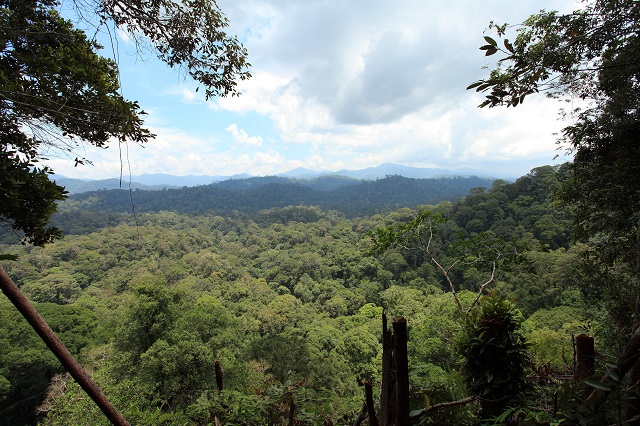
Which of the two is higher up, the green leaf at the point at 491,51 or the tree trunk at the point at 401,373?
the green leaf at the point at 491,51

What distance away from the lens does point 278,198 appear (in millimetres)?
132625

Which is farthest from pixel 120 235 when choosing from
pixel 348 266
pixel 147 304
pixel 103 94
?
pixel 103 94

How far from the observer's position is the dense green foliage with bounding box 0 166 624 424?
8.37 ft

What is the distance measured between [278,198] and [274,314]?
11000cm

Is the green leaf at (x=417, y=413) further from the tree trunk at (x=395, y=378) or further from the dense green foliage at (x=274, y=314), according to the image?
the dense green foliage at (x=274, y=314)

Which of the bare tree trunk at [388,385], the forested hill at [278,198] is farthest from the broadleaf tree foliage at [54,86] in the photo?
the forested hill at [278,198]

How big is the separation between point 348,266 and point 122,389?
36.7 metres

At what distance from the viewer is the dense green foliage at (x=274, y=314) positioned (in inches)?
100

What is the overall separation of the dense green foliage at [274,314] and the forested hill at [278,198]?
5261cm

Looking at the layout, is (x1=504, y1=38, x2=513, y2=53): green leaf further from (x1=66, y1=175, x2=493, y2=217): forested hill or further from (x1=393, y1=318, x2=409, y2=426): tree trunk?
(x1=66, y1=175, x2=493, y2=217): forested hill

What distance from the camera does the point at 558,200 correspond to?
5051 millimetres

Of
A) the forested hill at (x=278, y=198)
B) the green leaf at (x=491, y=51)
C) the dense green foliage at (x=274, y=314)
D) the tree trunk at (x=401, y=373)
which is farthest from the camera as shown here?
the forested hill at (x=278, y=198)

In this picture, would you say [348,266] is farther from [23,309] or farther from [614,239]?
[23,309]

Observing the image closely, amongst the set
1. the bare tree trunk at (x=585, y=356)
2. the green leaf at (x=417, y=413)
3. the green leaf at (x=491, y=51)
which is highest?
the green leaf at (x=491, y=51)
